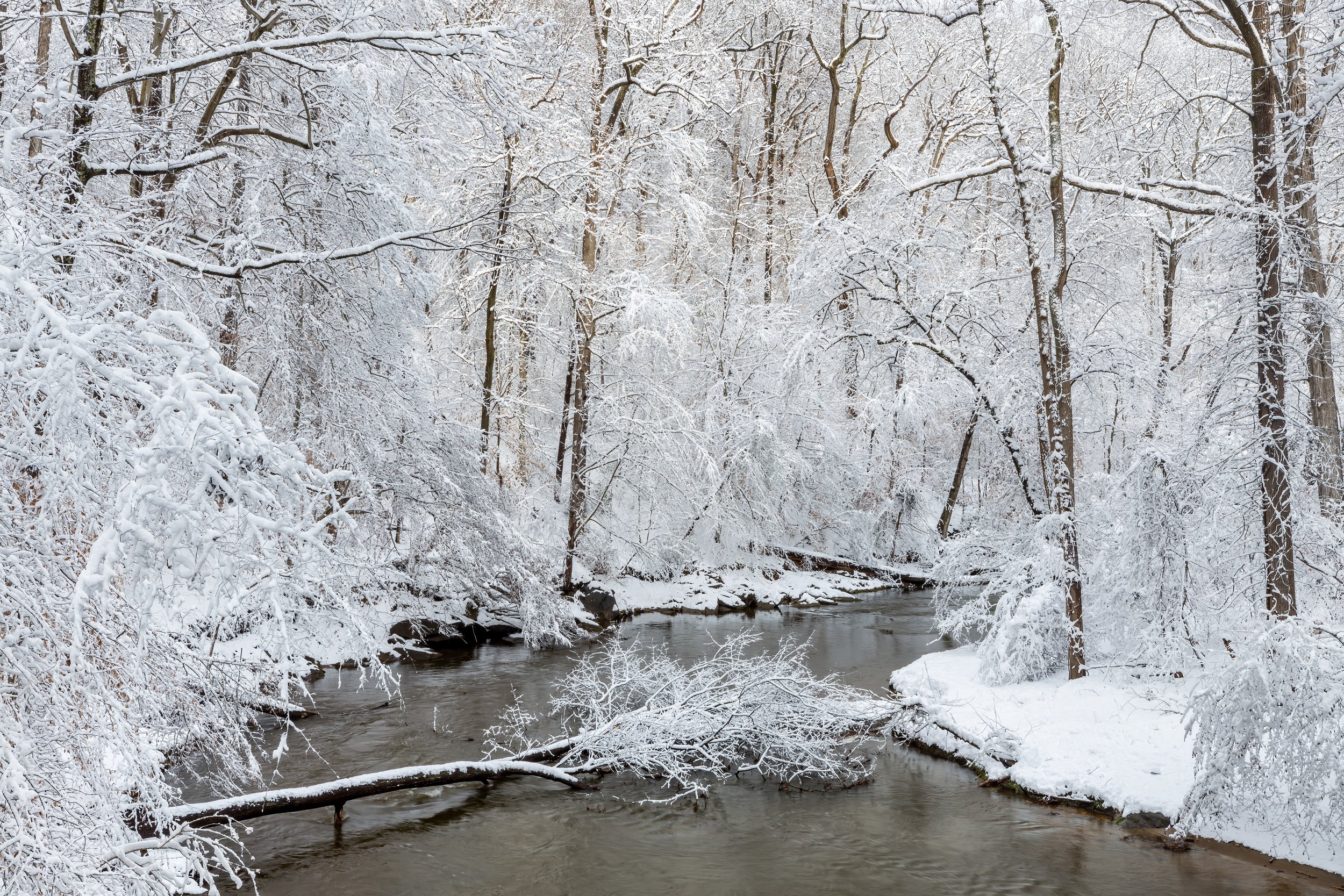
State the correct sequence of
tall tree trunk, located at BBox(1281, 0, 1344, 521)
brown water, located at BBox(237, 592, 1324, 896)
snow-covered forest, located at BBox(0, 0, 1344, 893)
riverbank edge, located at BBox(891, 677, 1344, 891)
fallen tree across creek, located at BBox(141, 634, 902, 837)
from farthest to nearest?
fallen tree across creek, located at BBox(141, 634, 902, 837) → tall tree trunk, located at BBox(1281, 0, 1344, 521) → brown water, located at BBox(237, 592, 1324, 896) → riverbank edge, located at BBox(891, 677, 1344, 891) → snow-covered forest, located at BBox(0, 0, 1344, 893)

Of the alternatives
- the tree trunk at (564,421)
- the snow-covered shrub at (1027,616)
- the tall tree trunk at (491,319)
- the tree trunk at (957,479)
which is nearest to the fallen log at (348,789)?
the snow-covered shrub at (1027,616)

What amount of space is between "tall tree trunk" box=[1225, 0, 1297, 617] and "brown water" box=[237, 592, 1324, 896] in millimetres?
2235

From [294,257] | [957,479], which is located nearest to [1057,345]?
[294,257]

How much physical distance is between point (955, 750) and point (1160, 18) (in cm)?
797

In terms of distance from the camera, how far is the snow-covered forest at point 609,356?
10.5 ft

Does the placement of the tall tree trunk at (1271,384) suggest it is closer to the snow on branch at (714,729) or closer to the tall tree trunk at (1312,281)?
the tall tree trunk at (1312,281)

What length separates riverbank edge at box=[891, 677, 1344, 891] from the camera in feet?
21.8

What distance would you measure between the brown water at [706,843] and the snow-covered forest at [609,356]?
640 mm

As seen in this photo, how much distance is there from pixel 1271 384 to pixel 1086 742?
363 centimetres

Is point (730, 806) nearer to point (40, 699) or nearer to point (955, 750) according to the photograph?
point (955, 750)

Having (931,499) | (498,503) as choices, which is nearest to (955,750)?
(498,503)

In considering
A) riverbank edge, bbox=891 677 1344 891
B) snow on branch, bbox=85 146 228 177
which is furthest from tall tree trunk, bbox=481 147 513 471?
snow on branch, bbox=85 146 228 177

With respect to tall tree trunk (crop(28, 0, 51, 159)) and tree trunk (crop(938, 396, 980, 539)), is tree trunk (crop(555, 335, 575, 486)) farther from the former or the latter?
tall tree trunk (crop(28, 0, 51, 159))

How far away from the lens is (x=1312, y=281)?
7566 millimetres
